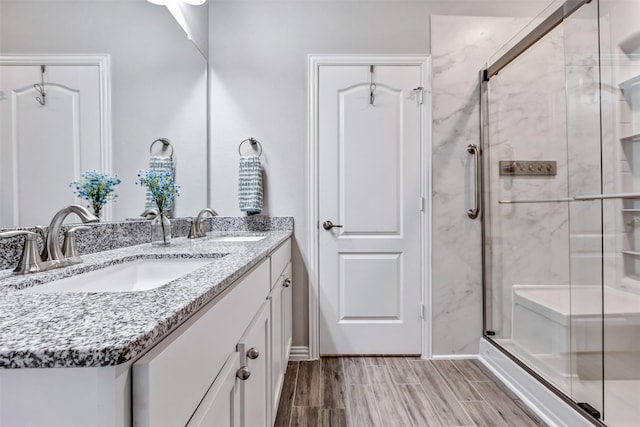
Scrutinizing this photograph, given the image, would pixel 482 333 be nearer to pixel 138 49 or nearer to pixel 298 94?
pixel 298 94

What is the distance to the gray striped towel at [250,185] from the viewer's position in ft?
7.06

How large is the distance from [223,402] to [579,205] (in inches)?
64.1

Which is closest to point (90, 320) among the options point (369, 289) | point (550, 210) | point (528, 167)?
point (369, 289)

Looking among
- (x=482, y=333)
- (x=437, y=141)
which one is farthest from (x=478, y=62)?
(x=482, y=333)

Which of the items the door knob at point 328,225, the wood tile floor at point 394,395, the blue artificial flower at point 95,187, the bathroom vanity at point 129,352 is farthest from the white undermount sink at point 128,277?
the door knob at point 328,225

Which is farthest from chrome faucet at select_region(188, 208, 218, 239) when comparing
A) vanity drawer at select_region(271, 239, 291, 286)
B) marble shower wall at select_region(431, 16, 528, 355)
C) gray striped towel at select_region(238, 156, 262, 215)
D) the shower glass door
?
the shower glass door

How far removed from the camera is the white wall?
2258 mm

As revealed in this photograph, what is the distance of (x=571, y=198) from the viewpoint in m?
1.57

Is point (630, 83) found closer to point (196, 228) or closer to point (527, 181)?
point (527, 181)

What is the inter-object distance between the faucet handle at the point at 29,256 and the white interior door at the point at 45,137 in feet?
0.31

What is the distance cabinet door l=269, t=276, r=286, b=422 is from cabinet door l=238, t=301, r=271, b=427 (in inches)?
3.7

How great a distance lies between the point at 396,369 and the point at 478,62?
208cm

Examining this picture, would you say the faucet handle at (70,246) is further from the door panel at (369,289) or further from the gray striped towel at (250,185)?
the door panel at (369,289)

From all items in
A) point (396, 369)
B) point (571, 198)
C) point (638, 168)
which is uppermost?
point (638, 168)
